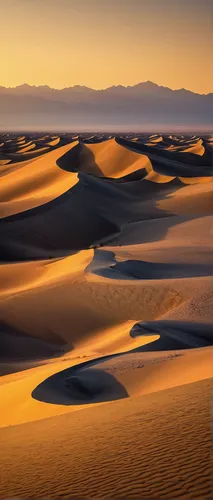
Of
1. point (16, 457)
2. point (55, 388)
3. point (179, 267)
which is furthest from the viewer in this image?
point (179, 267)

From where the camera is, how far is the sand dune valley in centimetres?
650

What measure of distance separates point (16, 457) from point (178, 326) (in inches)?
317

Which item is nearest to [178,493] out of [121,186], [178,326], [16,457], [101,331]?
[16,457]

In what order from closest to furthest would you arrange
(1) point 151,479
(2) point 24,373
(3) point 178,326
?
(1) point 151,479 < (2) point 24,373 < (3) point 178,326

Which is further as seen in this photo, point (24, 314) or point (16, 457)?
point (24, 314)

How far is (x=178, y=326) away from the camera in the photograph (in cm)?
1507

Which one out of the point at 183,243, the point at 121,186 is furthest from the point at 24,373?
the point at 121,186

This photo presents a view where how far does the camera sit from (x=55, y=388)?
427 inches

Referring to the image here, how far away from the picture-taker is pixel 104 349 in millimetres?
14508

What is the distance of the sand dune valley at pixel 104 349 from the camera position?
650 centimetres

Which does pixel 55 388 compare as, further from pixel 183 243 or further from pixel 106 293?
pixel 183 243

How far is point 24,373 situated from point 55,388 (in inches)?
91.8

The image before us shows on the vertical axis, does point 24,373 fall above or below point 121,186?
below

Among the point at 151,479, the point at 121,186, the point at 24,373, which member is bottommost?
the point at 24,373
